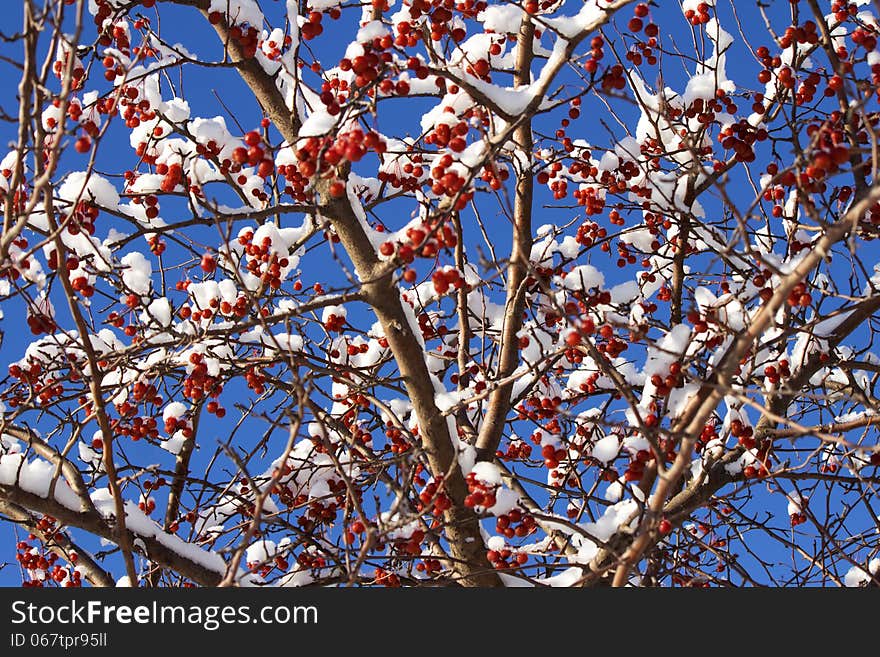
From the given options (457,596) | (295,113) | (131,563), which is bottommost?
(457,596)

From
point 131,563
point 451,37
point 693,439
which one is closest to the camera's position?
point 693,439

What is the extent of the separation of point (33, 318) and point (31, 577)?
8.16ft

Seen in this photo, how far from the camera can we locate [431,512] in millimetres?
5117

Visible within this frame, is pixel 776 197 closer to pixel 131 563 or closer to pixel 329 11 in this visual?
pixel 329 11

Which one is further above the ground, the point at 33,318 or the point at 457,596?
the point at 33,318

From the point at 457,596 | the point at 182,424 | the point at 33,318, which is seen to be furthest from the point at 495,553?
the point at 33,318

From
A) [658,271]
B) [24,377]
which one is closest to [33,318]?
[24,377]

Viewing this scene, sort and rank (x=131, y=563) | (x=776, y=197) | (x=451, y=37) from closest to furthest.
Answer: (x=131, y=563) < (x=451, y=37) < (x=776, y=197)

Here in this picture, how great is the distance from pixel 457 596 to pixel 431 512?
1.14 meters

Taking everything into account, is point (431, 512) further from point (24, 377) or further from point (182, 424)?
point (24, 377)

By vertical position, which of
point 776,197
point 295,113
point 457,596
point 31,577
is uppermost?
point 295,113

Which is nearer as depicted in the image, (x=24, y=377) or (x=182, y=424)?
(x=24, y=377)

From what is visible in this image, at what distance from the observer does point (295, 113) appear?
5625 millimetres

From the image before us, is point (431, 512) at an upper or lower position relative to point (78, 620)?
upper
